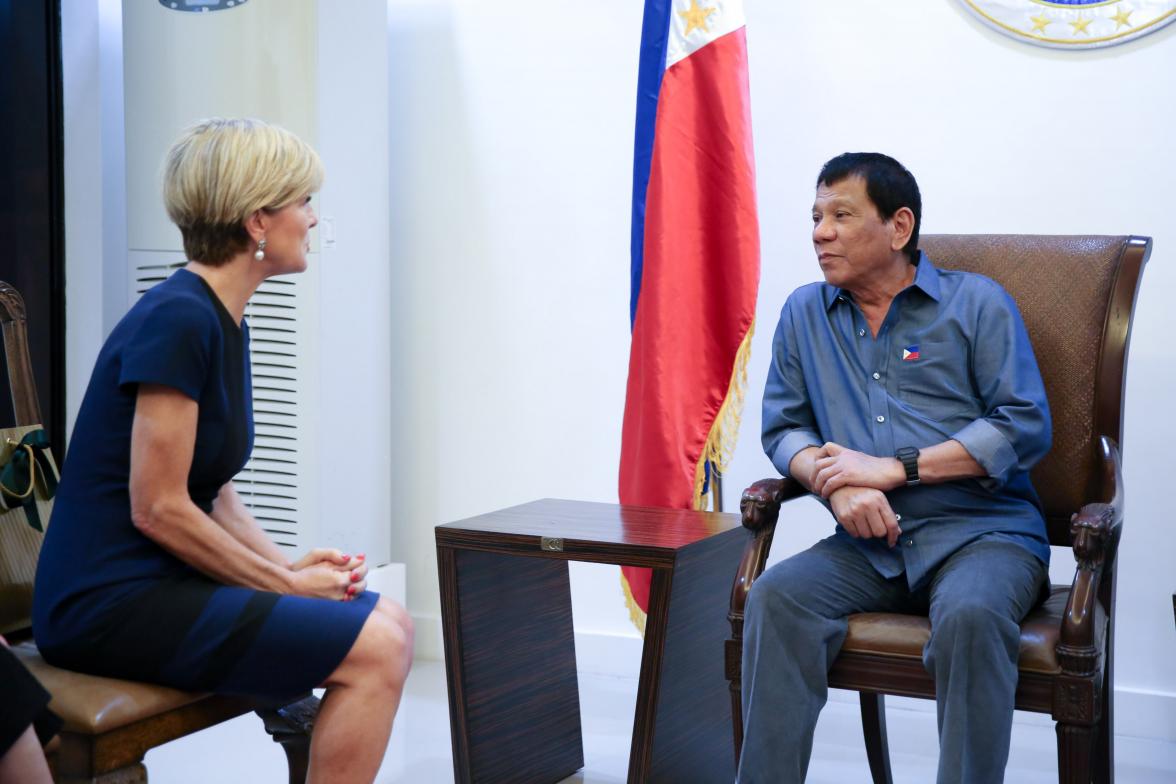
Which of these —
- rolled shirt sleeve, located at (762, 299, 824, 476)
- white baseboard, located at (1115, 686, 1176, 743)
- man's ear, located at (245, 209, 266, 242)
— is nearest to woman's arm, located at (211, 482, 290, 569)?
man's ear, located at (245, 209, 266, 242)

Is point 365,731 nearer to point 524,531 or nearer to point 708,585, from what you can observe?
point 524,531

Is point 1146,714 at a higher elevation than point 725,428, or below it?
below

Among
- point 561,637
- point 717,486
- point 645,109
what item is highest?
point 645,109

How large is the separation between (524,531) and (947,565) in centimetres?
80

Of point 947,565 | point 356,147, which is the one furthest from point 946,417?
point 356,147

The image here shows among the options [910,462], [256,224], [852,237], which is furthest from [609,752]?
[256,224]

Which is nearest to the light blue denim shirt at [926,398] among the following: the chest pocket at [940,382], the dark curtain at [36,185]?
the chest pocket at [940,382]

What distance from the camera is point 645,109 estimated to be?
9.68 feet

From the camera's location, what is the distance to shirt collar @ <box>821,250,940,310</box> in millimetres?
2287

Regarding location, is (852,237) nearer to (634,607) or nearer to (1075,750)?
(1075,750)

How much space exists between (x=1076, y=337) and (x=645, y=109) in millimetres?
1158

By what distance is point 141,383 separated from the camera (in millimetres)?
1672

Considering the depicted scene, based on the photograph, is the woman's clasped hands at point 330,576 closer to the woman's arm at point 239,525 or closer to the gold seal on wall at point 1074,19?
the woman's arm at point 239,525

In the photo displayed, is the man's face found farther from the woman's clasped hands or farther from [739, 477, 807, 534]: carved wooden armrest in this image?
the woman's clasped hands
